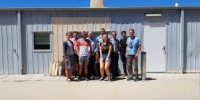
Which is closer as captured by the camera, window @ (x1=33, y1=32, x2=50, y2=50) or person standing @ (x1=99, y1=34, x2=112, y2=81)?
person standing @ (x1=99, y1=34, x2=112, y2=81)

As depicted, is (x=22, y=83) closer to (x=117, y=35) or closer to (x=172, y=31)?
(x=117, y=35)

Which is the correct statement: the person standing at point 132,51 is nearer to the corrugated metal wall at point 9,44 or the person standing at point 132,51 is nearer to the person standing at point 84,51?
the person standing at point 84,51

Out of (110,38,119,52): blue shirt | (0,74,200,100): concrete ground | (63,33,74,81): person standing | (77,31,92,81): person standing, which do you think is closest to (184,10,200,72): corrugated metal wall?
(0,74,200,100): concrete ground

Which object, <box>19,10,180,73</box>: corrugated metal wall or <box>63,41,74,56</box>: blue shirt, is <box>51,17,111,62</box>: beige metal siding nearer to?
<box>19,10,180,73</box>: corrugated metal wall

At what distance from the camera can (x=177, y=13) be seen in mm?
14703

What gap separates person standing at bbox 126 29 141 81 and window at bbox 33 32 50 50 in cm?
368

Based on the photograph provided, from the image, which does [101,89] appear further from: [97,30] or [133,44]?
[97,30]

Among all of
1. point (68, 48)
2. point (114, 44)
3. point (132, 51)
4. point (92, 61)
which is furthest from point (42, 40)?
point (132, 51)

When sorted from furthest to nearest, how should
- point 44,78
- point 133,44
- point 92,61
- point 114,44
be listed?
point 44,78 < point 92,61 < point 114,44 < point 133,44

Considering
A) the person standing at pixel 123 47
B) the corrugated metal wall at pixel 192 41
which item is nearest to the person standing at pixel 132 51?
the person standing at pixel 123 47

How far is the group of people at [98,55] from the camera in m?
12.7

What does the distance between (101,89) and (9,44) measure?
5.56 metres

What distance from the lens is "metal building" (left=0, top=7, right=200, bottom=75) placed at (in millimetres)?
14648

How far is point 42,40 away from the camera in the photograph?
14969mm
